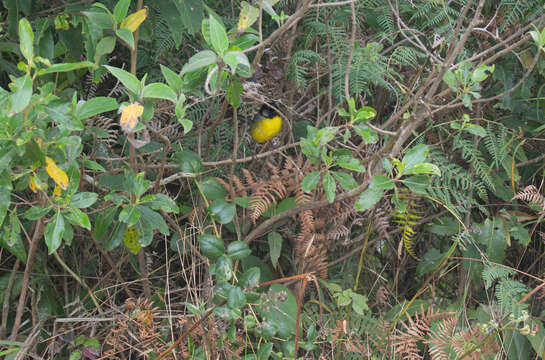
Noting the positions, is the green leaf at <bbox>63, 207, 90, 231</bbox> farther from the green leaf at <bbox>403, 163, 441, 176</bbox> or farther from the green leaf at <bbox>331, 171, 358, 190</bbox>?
the green leaf at <bbox>403, 163, 441, 176</bbox>

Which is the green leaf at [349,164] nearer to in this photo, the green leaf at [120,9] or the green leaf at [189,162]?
the green leaf at [189,162]

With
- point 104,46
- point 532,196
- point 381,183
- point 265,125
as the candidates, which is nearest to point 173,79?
point 104,46

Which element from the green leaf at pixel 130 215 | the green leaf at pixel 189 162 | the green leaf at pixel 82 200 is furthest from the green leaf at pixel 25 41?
the green leaf at pixel 189 162

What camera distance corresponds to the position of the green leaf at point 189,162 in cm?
226

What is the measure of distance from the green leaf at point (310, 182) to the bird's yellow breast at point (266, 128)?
0.81 meters

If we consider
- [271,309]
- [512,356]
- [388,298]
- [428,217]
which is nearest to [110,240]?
[271,309]

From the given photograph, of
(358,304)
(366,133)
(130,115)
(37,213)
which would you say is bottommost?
(358,304)

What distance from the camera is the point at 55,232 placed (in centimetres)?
172

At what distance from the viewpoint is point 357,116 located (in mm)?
2012

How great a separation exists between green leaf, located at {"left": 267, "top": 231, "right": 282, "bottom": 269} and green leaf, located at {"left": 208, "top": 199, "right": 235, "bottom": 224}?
317 millimetres

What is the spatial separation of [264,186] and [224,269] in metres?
0.53

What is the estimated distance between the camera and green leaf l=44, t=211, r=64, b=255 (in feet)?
5.58

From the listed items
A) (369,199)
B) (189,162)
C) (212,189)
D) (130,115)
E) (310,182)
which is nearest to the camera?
(130,115)

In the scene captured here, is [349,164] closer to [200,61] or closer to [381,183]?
[381,183]
